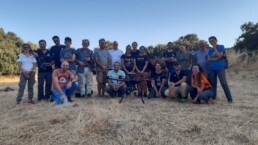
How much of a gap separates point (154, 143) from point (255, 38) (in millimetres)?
23099

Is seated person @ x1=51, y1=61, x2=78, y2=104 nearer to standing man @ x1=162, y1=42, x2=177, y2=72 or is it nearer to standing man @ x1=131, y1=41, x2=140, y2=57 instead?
standing man @ x1=131, y1=41, x2=140, y2=57

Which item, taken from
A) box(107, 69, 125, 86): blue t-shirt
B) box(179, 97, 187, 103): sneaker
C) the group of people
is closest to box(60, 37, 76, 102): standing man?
the group of people

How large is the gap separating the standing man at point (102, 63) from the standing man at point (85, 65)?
0.70 feet

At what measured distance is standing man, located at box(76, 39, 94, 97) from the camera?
26.9ft

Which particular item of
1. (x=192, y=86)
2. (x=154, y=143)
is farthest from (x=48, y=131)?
(x=192, y=86)

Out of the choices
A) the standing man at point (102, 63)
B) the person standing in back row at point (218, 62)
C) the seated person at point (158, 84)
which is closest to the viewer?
the person standing in back row at point (218, 62)

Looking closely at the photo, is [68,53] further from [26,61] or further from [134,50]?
[134,50]

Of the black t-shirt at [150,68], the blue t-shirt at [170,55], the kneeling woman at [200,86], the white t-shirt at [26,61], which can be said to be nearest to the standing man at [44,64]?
the white t-shirt at [26,61]

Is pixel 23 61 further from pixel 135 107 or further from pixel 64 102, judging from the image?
pixel 135 107

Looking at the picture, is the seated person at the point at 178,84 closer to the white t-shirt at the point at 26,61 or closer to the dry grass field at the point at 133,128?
the dry grass field at the point at 133,128

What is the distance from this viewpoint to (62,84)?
7.13 m

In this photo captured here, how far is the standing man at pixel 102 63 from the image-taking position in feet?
27.2

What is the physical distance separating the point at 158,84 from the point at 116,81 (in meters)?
1.26

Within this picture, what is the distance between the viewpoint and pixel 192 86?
723 cm
